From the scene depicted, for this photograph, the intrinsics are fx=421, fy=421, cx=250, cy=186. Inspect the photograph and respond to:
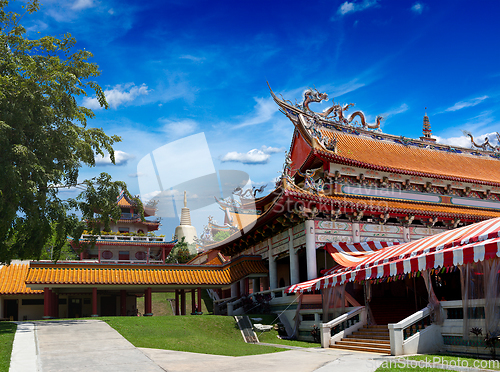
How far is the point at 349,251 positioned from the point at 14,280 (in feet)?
76.2

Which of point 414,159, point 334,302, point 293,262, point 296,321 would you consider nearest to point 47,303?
point 293,262

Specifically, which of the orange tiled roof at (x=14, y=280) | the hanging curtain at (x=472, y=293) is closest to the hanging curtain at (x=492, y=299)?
the hanging curtain at (x=472, y=293)

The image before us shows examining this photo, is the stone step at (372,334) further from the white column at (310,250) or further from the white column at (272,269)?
the white column at (272,269)

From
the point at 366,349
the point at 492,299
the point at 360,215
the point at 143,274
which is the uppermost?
the point at 360,215

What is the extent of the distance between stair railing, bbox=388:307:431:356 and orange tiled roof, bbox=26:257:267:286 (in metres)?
12.7

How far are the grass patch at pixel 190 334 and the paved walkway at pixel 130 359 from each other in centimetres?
80

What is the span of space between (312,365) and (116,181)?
13.5m

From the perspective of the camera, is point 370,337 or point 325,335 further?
point 325,335

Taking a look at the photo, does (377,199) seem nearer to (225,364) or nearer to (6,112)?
(225,364)

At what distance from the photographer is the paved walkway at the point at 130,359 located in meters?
9.70

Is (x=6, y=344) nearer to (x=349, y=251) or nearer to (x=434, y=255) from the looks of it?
(x=434, y=255)

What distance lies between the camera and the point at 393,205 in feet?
77.5

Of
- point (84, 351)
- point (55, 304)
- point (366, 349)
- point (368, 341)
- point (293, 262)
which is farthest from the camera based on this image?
point (55, 304)

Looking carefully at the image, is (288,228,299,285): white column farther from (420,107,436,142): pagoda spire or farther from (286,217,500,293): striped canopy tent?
(420,107,436,142): pagoda spire
